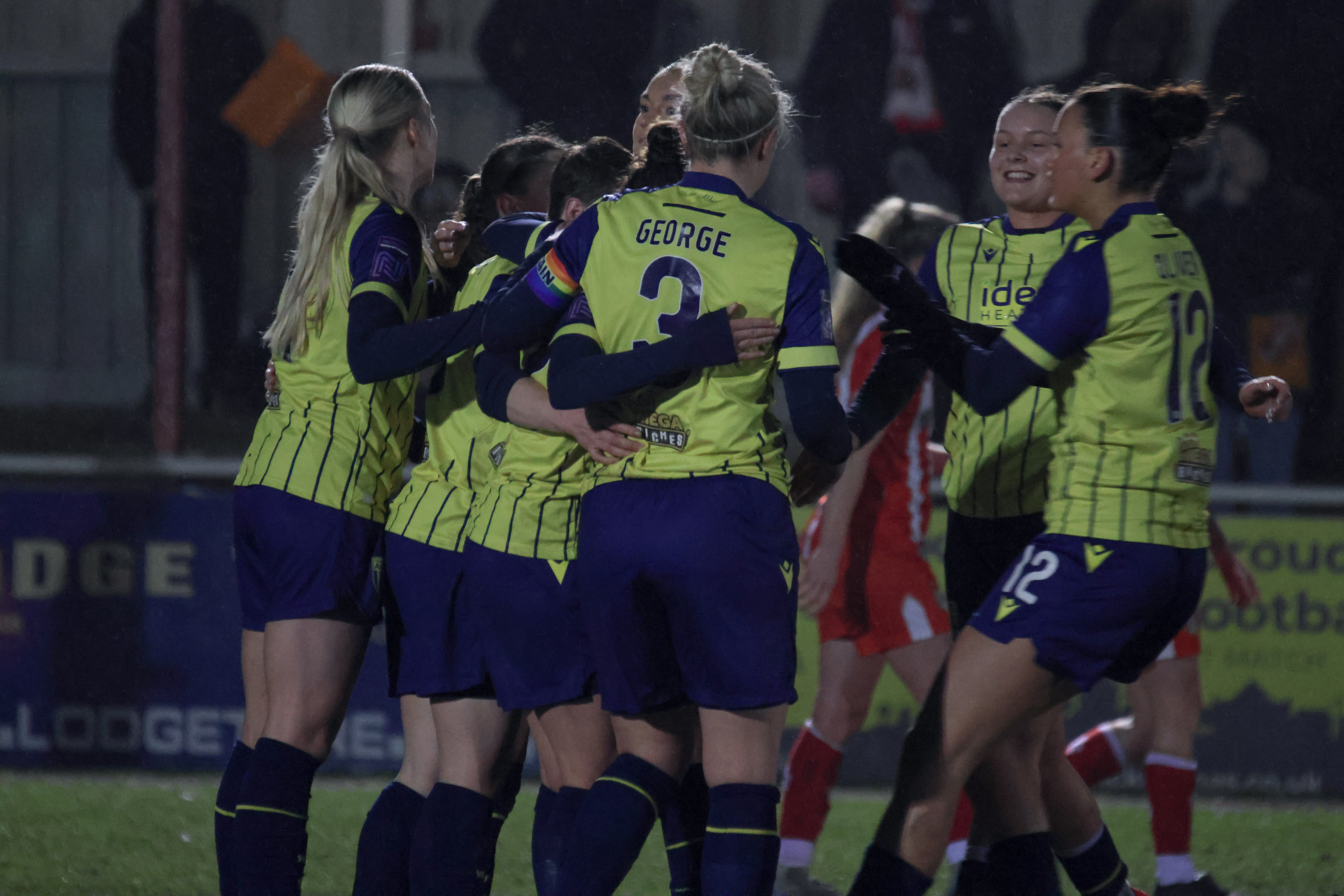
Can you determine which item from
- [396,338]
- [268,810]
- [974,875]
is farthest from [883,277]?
[268,810]

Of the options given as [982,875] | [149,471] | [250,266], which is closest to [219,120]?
[250,266]

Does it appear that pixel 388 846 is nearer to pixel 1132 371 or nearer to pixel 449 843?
pixel 449 843

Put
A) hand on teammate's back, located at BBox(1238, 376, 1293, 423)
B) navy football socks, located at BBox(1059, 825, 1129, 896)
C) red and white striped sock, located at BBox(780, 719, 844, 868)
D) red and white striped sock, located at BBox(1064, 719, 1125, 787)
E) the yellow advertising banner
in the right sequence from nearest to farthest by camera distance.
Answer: hand on teammate's back, located at BBox(1238, 376, 1293, 423) < navy football socks, located at BBox(1059, 825, 1129, 896) < red and white striped sock, located at BBox(780, 719, 844, 868) < red and white striped sock, located at BBox(1064, 719, 1125, 787) < the yellow advertising banner

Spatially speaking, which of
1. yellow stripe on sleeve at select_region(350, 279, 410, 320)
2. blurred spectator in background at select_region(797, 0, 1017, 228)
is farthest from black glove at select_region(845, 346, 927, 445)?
blurred spectator in background at select_region(797, 0, 1017, 228)

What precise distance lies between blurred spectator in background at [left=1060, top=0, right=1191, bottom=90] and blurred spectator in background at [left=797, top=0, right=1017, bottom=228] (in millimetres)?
358

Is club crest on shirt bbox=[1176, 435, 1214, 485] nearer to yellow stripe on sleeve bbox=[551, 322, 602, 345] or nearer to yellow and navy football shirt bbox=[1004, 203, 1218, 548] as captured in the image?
yellow and navy football shirt bbox=[1004, 203, 1218, 548]

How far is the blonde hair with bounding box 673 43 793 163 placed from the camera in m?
2.77

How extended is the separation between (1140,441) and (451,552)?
56.1 inches

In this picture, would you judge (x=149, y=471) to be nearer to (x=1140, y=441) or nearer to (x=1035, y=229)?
(x=1035, y=229)

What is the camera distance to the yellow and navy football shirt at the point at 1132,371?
2.83m

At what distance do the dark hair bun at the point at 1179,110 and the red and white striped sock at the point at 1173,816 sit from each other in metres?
2.04

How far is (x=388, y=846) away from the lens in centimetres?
327

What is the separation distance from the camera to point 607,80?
6691mm

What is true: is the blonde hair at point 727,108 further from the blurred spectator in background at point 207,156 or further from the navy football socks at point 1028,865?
the blurred spectator in background at point 207,156
